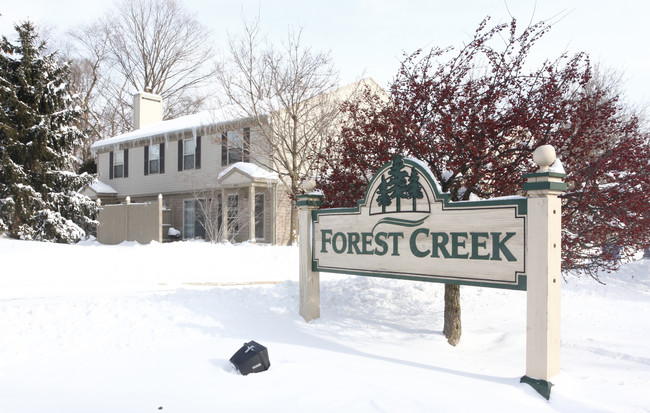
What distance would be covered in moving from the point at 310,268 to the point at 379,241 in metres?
1.29

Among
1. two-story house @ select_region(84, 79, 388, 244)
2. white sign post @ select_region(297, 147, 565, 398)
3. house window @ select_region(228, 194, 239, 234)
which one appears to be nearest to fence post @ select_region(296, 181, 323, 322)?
white sign post @ select_region(297, 147, 565, 398)

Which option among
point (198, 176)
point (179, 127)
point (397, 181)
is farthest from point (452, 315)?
point (179, 127)

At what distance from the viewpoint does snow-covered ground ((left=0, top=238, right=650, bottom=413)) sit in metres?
3.80

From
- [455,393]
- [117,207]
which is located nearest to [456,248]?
[455,393]

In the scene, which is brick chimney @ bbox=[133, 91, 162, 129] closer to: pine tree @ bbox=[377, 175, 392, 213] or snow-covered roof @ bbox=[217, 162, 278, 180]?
snow-covered roof @ bbox=[217, 162, 278, 180]

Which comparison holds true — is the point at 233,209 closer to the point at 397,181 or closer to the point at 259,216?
the point at 259,216

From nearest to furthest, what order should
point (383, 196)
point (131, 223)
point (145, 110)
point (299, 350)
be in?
point (299, 350) < point (383, 196) < point (131, 223) < point (145, 110)

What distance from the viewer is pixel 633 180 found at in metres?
5.68

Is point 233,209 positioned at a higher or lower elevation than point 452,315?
higher

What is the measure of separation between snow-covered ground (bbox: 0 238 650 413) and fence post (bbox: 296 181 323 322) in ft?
0.66

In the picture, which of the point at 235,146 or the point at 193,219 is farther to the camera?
the point at 193,219

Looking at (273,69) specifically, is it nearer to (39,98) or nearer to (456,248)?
(39,98)

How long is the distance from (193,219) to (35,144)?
7098 mm

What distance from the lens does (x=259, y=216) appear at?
18547 mm
